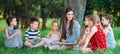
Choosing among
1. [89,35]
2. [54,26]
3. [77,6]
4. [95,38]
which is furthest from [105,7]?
[89,35]

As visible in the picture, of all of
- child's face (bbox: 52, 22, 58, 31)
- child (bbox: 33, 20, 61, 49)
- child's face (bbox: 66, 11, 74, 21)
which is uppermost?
child's face (bbox: 66, 11, 74, 21)

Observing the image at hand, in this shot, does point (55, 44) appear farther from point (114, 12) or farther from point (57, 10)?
point (114, 12)

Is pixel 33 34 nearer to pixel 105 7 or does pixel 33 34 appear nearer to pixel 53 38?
pixel 53 38

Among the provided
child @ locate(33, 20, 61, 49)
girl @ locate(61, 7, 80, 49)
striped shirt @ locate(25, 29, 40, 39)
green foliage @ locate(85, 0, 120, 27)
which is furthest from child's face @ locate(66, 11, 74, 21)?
green foliage @ locate(85, 0, 120, 27)

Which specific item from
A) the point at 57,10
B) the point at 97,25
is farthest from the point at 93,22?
the point at 57,10

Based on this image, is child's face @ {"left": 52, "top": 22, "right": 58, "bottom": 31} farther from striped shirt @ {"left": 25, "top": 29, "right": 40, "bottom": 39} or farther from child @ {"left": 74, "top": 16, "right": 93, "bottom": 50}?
child @ {"left": 74, "top": 16, "right": 93, "bottom": 50}

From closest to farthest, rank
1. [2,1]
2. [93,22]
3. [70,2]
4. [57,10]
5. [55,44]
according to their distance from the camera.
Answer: [93,22] < [55,44] < [70,2] < [2,1] < [57,10]

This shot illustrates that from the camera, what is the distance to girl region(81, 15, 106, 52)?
Answer: 860cm

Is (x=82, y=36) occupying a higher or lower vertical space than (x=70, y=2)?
lower

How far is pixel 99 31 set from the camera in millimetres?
8750

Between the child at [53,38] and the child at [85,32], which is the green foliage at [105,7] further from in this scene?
the child at [85,32]

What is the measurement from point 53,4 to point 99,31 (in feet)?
55.8

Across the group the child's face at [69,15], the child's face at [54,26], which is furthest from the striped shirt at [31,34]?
the child's face at [69,15]

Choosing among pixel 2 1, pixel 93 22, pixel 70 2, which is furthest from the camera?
pixel 2 1
